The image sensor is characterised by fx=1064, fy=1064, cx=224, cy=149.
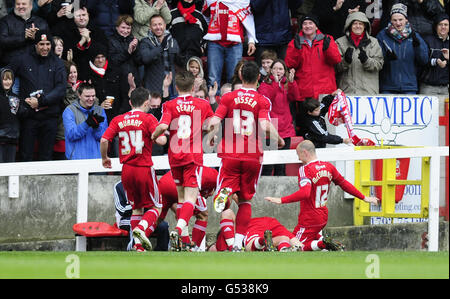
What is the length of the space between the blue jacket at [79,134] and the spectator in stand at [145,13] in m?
1.94

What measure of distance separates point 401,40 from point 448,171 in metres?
2.19

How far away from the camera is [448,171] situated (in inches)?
656

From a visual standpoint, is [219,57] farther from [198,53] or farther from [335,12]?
[335,12]

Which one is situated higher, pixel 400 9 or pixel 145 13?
pixel 400 9

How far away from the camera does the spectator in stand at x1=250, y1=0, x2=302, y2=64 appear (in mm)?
16500

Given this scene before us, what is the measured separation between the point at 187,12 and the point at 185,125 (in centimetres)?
503

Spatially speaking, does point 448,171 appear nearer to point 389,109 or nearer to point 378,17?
point 389,109

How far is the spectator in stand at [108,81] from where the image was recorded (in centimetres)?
1499

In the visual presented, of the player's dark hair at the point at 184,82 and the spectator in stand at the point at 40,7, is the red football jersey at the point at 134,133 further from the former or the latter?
the spectator in stand at the point at 40,7

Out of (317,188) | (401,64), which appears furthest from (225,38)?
(317,188)

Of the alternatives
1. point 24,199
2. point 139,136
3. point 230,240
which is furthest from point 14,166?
point 230,240

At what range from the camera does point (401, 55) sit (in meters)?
16.8

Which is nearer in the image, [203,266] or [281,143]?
[203,266]
